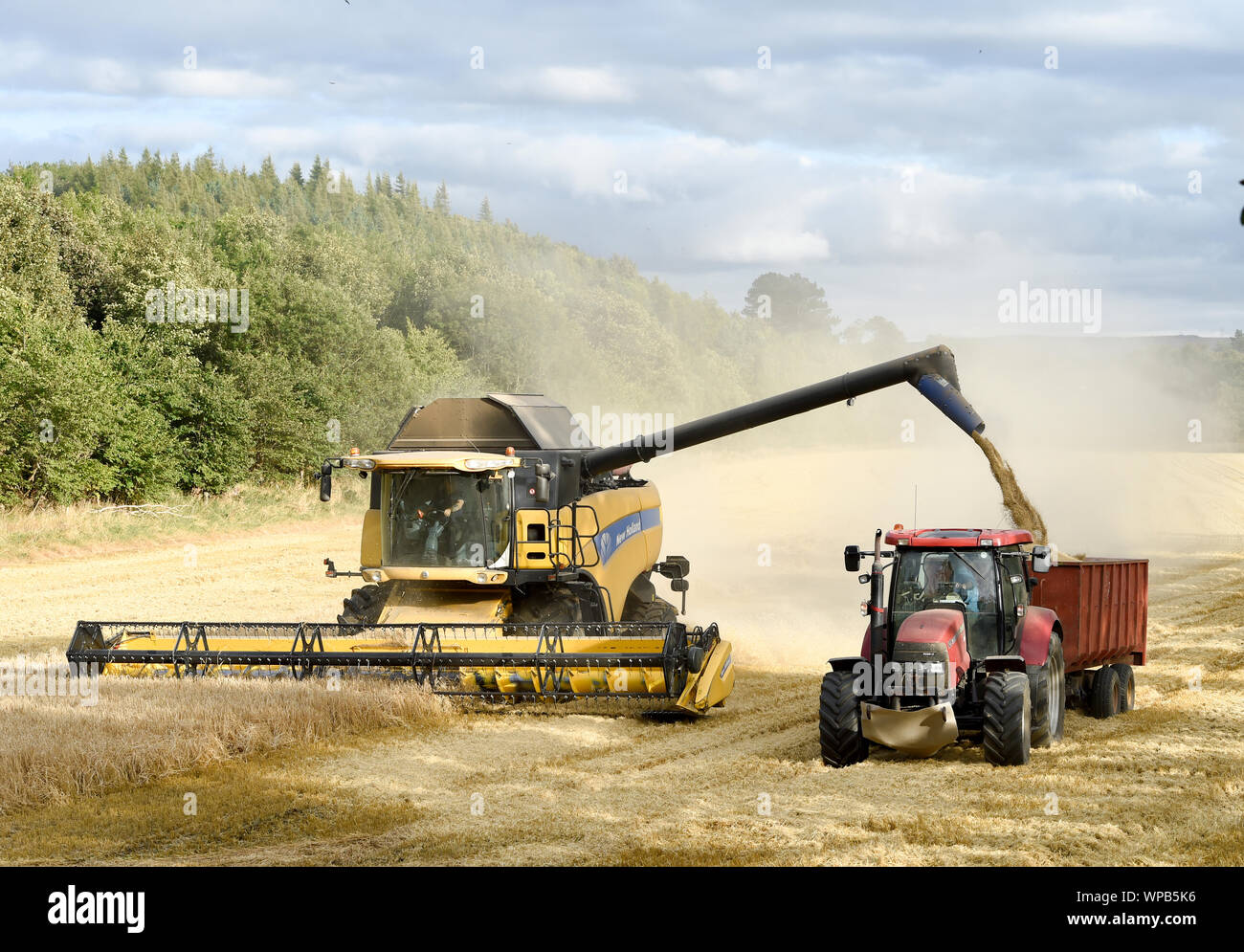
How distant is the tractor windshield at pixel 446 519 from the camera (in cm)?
1339

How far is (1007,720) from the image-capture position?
994cm

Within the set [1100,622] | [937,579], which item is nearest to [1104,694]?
[1100,622]

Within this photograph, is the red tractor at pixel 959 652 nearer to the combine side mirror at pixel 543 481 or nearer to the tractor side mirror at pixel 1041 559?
the tractor side mirror at pixel 1041 559

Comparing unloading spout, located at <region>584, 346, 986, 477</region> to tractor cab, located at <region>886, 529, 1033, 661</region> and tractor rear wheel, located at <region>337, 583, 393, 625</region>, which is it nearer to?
tractor cab, located at <region>886, 529, 1033, 661</region>

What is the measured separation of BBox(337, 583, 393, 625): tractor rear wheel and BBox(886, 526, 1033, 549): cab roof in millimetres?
5816

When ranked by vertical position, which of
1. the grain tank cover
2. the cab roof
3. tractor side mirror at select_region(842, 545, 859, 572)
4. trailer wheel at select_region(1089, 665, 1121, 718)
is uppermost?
the grain tank cover

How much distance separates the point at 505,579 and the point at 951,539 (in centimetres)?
463

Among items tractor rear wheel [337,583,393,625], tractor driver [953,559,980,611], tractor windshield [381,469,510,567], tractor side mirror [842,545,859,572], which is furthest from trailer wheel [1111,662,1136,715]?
tractor rear wheel [337,583,393,625]

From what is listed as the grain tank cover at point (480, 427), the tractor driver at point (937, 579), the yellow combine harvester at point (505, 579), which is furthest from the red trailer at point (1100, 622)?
the grain tank cover at point (480, 427)

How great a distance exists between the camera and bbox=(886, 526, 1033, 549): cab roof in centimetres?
1071

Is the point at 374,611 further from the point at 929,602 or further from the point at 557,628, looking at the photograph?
the point at 929,602

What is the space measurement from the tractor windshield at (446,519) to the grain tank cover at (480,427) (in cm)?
86

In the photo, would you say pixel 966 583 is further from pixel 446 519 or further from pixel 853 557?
pixel 446 519
